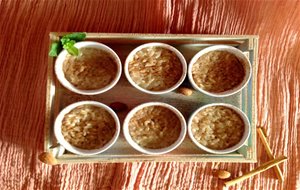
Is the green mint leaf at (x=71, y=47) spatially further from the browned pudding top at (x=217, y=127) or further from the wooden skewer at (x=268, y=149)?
the wooden skewer at (x=268, y=149)

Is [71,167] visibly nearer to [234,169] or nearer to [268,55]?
[234,169]

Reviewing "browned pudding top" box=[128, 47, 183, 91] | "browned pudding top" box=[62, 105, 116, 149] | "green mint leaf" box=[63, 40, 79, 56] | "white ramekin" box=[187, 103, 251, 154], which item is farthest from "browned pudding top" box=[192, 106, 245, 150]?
"green mint leaf" box=[63, 40, 79, 56]

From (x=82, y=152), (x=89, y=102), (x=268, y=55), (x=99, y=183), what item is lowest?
(x=99, y=183)

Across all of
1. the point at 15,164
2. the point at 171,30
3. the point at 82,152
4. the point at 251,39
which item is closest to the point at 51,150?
the point at 82,152

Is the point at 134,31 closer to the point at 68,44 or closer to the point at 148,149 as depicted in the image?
the point at 68,44

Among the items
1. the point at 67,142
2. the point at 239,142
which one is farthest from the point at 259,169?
the point at 67,142
